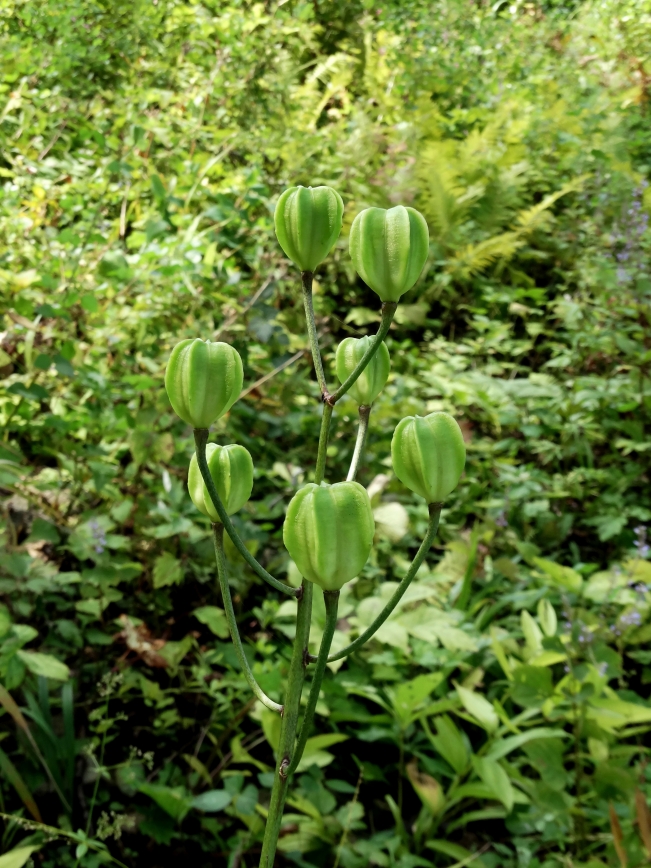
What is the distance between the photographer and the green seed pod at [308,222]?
1.75 ft

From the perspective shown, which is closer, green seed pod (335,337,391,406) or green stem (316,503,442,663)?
green stem (316,503,442,663)

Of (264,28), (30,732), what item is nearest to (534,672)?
(30,732)

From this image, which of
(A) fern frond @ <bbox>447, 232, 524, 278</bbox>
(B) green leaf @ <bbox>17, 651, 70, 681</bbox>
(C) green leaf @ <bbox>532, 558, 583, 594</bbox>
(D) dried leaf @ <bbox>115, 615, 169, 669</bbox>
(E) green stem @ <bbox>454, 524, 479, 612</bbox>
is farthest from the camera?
(A) fern frond @ <bbox>447, 232, 524, 278</bbox>

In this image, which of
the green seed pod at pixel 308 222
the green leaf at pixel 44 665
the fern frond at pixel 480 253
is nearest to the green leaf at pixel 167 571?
the green leaf at pixel 44 665

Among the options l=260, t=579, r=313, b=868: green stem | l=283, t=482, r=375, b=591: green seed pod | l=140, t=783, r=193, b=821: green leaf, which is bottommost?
l=140, t=783, r=193, b=821: green leaf

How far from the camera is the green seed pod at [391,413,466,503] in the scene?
0.50m

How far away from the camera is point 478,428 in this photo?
8.67ft

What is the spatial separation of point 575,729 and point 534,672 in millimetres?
127

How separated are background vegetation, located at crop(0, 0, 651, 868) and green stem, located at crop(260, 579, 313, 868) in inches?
31.5

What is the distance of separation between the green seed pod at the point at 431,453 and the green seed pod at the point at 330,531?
78mm

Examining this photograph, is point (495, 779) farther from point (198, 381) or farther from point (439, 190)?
point (439, 190)

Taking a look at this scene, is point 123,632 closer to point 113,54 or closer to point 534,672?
point 534,672

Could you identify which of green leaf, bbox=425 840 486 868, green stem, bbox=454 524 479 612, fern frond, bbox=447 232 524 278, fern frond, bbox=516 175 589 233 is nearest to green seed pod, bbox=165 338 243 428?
green leaf, bbox=425 840 486 868

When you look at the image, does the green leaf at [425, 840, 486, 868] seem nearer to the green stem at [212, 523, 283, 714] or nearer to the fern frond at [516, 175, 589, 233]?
the green stem at [212, 523, 283, 714]
